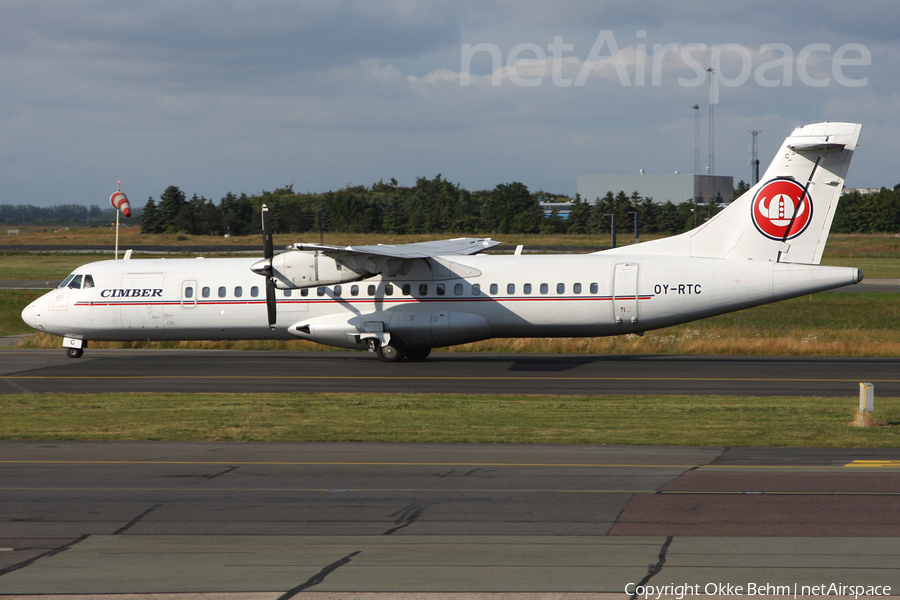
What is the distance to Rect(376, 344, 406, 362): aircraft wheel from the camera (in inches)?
1065

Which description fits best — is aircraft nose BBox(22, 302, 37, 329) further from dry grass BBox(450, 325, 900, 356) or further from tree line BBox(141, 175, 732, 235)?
tree line BBox(141, 175, 732, 235)

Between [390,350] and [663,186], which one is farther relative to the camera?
[663,186]

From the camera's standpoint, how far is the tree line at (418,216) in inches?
4528

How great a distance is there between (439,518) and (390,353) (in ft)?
55.2

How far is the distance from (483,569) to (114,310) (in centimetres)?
2284

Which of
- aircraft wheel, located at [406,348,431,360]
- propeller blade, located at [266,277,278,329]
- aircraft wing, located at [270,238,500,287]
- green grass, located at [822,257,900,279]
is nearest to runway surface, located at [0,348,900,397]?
aircraft wheel, located at [406,348,431,360]

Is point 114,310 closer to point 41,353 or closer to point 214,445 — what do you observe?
point 41,353

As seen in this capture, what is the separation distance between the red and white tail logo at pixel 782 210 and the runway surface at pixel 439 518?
1180cm

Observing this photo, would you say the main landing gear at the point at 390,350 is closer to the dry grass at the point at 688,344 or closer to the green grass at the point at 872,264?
the dry grass at the point at 688,344

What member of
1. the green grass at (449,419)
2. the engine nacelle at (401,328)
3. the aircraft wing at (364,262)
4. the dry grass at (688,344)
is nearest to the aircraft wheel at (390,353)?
the engine nacelle at (401,328)

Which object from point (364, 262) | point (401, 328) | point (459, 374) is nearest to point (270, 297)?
point (364, 262)

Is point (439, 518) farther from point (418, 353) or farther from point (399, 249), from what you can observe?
point (418, 353)

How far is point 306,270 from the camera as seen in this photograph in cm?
2539

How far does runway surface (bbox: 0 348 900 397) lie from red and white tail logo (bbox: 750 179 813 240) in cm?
414
